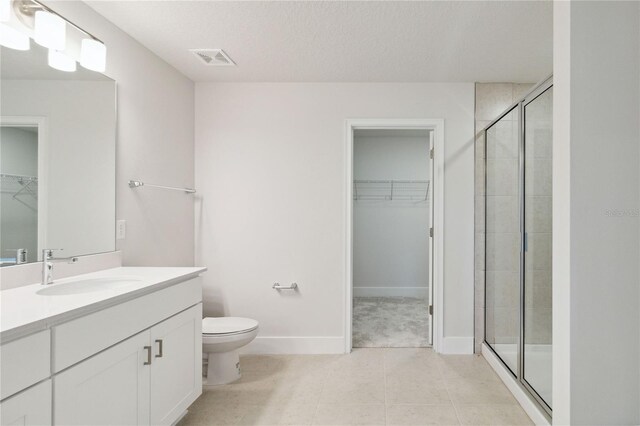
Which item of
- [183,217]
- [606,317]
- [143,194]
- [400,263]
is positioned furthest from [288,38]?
[400,263]

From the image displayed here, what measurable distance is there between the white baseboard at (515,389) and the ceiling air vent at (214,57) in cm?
294

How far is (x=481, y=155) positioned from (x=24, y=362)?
10.1 feet

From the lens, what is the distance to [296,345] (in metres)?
2.94

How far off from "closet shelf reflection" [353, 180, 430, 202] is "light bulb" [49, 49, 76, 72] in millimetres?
3613

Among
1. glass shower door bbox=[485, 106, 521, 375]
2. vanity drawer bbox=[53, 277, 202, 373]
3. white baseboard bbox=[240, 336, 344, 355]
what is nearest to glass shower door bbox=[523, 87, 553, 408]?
glass shower door bbox=[485, 106, 521, 375]

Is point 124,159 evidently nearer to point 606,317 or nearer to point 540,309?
point 606,317

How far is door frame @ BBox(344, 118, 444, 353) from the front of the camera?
9.54 ft

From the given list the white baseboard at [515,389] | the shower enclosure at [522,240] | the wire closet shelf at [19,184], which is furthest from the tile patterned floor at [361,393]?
Result: the wire closet shelf at [19,184]

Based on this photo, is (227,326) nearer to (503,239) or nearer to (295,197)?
(295,197)

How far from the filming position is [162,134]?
2.50 meters

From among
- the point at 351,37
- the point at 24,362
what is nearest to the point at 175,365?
the point at 24,362

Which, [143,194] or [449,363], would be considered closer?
[143,194]

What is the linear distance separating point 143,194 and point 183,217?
55 cm

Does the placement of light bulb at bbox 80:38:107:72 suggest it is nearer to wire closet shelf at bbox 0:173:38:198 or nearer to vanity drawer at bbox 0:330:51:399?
wire closet shelf at bbox 0:173:38:198
